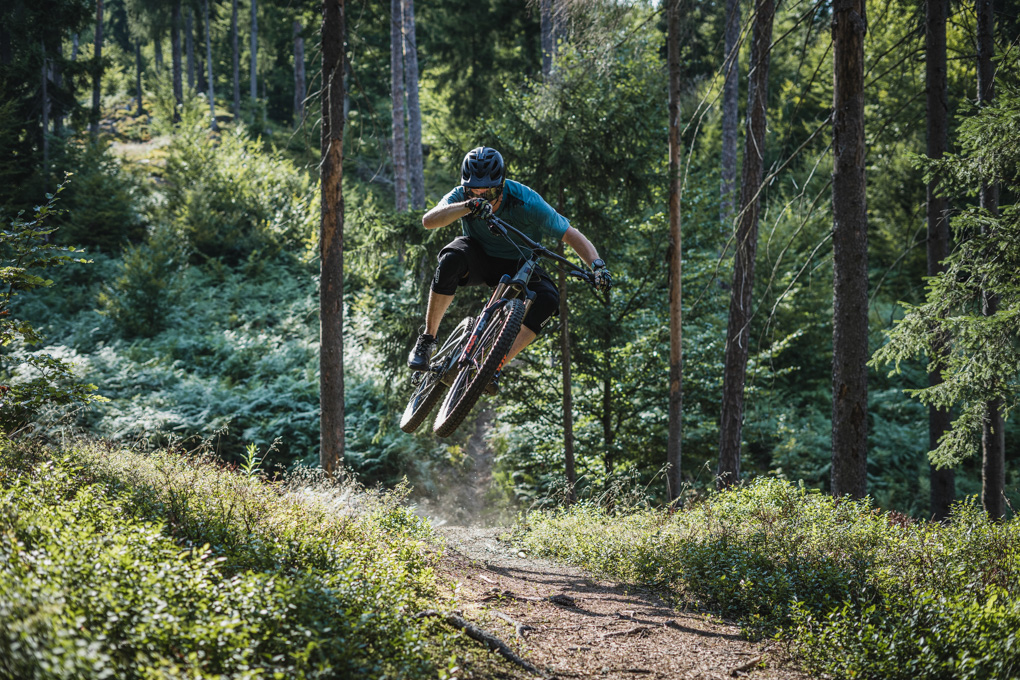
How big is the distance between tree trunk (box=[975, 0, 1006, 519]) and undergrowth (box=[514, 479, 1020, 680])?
161cm

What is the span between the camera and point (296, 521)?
5.77 metres

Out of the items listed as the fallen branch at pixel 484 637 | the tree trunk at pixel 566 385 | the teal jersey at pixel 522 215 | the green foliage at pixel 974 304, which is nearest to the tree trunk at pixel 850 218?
the green foliage at pixel 974 304

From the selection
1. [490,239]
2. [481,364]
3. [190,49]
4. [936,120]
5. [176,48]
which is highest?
[190,49]

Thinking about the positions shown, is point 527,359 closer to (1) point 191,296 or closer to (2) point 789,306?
(2) point 789,306

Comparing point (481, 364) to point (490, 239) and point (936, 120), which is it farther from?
point (936, 120)

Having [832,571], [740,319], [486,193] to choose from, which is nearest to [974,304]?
[740,319]

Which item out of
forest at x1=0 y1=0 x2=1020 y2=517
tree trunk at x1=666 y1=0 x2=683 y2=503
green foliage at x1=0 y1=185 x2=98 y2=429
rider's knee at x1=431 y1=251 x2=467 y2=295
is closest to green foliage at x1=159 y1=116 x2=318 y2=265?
forest at x1=0 y1=0 x2=1020 y2=517

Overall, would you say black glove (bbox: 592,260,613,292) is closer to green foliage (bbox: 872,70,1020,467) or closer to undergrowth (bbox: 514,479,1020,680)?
undergrowth (bbox: 514,479,1020,680)

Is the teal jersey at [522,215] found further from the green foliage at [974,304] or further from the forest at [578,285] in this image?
the green foliage at [974,304]

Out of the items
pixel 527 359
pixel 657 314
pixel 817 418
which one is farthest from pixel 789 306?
pixel 527 359

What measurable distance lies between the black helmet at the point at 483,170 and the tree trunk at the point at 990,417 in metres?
7.21

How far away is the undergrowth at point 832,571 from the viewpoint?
15.4ft

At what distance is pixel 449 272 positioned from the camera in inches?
258

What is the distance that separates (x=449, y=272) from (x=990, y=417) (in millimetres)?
8237
